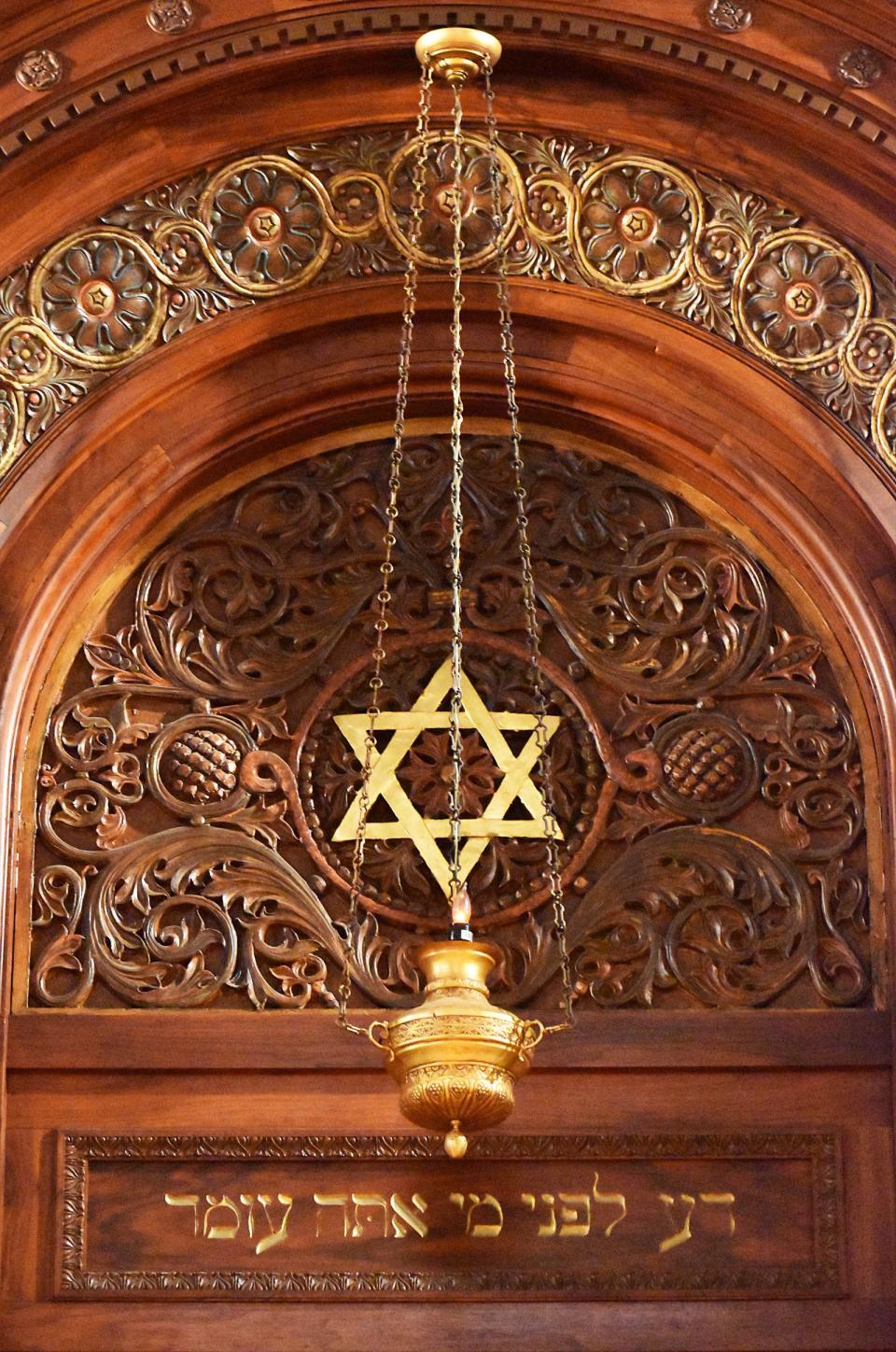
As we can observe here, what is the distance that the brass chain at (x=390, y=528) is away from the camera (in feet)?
21.4

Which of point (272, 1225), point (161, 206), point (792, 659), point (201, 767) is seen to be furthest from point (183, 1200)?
point (161, 206)

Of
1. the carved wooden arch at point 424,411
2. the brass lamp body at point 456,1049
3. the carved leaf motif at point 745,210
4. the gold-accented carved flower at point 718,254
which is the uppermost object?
the carved leaf motif at point 745,210

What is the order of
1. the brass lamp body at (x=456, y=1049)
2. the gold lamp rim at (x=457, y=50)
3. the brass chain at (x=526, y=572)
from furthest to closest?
the gold lamp rim at (x=457, y=50) < the brass chain at (x=526, y=572) < the brass lamp body at (x=456, y=1049)

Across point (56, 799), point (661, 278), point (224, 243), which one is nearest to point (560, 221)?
point (661, 278)

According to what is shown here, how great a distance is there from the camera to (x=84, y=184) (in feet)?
22.5

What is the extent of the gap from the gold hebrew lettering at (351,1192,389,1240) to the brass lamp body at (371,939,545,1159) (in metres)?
0.44

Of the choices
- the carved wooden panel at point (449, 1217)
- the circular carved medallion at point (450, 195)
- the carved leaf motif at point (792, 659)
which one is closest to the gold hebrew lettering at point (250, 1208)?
the carved wooden panel at point (449, 1217)

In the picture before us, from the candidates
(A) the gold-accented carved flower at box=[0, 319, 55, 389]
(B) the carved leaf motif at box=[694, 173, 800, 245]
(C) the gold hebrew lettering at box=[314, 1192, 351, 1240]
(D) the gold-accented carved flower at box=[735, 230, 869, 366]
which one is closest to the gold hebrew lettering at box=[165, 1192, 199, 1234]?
(C) the gold hebrew lettering at box=[314, 1192, 351, 1240]

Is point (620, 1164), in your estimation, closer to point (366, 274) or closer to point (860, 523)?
point (860, 523)

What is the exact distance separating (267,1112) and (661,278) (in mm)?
2202

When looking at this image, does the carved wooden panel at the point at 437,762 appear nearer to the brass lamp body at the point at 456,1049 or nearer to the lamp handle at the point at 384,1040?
the lamp handle at the point at 384,1040

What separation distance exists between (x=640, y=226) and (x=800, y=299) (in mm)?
426

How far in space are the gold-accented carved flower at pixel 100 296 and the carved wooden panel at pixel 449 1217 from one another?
1.89 meters

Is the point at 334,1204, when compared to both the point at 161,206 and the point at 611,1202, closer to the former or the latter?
the point at 611,1202
